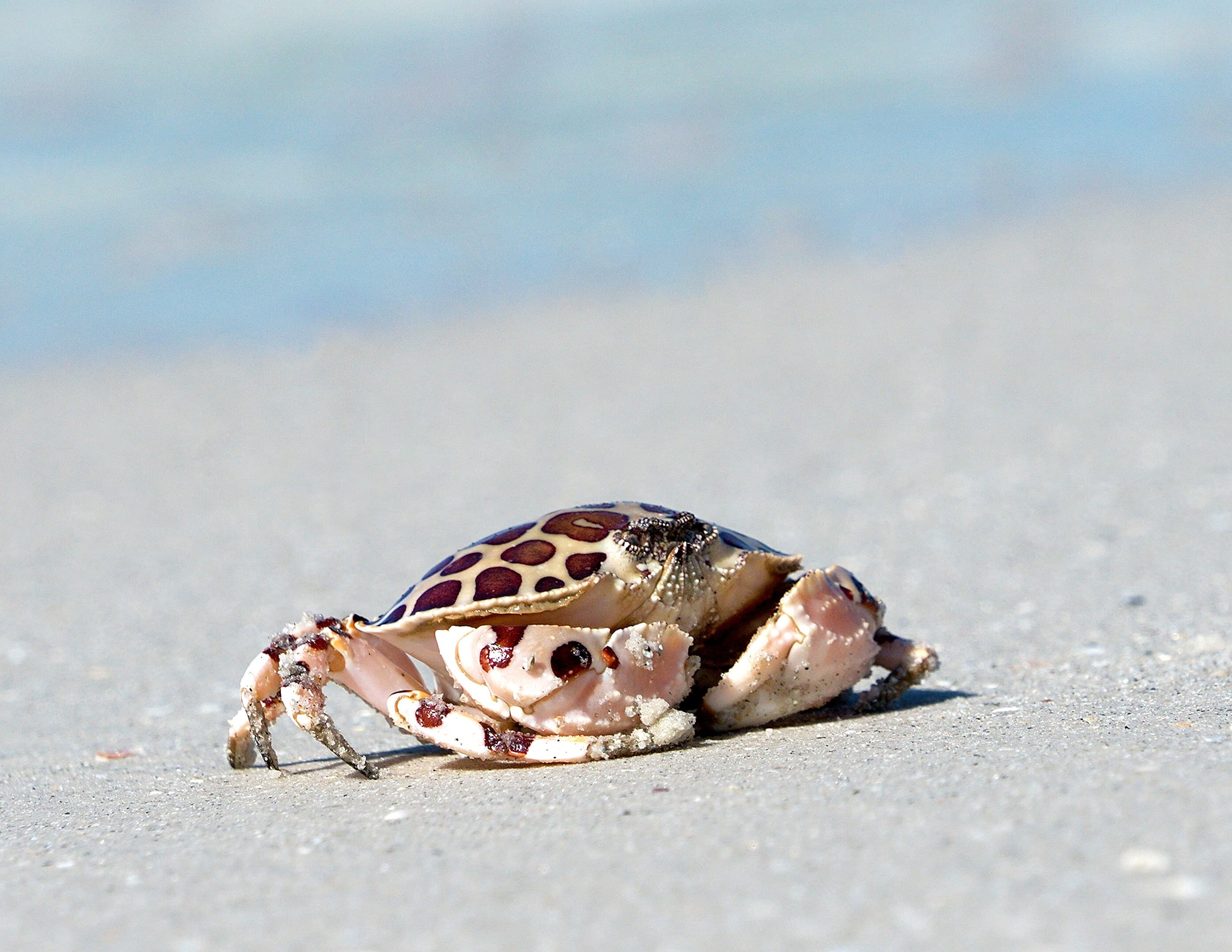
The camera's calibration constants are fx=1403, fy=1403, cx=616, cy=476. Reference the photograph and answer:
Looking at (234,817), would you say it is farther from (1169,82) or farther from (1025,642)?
(1169,82)

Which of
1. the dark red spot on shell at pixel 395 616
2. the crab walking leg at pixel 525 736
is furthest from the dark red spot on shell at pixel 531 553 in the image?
the crab walking leg at pixel 525 736

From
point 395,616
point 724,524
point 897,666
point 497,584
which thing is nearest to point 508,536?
point 497,584

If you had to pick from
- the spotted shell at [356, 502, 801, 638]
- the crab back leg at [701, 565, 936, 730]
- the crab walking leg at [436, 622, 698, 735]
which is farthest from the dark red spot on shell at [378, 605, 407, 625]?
the crab back leg at [701, 565, 936, 730]

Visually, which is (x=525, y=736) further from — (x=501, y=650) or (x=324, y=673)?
(x=324, y=673)

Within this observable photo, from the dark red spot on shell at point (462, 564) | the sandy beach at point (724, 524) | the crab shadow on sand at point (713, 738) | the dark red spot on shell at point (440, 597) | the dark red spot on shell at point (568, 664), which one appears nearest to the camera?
the sandy beach at point (724, 524)

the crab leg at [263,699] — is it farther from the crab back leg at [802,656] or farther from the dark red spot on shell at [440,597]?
the crab back leg at [802,656]

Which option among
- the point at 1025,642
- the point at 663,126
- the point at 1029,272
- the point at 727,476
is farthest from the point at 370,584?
the point at 663,126
